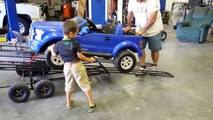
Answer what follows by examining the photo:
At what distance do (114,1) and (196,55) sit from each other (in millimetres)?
4685

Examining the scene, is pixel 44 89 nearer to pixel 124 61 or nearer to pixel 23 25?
pixel 124 61

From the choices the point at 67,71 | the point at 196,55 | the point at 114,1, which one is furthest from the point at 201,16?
the point at 67,71

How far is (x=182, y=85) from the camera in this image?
3578mm

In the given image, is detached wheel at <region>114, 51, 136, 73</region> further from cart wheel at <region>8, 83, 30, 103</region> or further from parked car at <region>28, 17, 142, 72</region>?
cart wheel at <region>8, 83, 30, 103</region>

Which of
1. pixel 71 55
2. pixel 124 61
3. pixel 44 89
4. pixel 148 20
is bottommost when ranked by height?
pixel 44 89

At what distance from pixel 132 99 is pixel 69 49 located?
3.84 feet

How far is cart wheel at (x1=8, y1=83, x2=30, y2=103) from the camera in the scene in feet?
9.40

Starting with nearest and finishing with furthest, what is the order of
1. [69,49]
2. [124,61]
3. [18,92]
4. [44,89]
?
[69,49], [18,92], [44,89], [124,61]

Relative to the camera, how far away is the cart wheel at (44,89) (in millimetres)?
2973

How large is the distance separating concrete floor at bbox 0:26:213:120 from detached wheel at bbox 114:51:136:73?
0.25 metres

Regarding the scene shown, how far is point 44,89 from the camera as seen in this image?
3027mm

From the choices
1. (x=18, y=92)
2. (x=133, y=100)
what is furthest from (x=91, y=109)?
(x=18, y=92)

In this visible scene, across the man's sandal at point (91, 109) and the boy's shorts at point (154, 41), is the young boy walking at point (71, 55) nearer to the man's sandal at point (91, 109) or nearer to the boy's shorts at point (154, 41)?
the man's sandal at point (91, 109)

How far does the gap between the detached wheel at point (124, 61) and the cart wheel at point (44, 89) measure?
1051 millimetres
